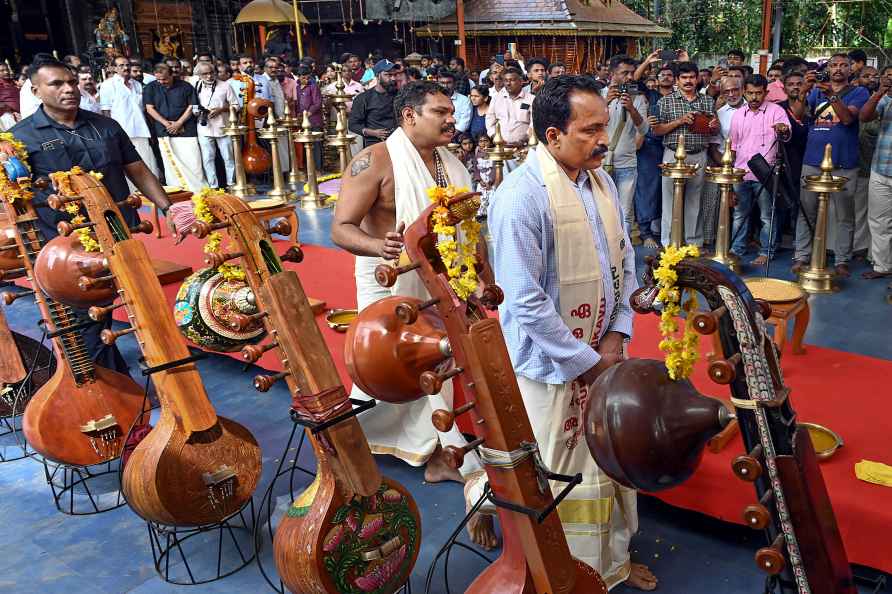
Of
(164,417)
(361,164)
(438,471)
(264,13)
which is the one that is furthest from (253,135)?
(264,13)

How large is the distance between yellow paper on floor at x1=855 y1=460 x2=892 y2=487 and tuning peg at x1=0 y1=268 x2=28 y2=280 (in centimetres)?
324

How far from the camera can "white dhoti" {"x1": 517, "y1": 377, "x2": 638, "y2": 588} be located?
2.29 m

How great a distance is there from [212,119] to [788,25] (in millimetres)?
15243

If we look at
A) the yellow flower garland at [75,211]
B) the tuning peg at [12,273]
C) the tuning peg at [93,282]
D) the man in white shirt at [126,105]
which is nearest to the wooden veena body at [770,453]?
the tuning peg at [93,282]

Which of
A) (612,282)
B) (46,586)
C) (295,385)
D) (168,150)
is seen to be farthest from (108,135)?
(168,150)

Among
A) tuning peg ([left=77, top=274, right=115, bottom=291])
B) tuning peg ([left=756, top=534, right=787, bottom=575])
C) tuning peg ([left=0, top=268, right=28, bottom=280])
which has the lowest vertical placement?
tuning peg ([left=756, top=534, right=787, bottom=575])

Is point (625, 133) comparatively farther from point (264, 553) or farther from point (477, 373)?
point (477, 373)

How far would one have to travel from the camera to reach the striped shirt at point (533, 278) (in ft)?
7.05

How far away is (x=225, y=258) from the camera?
6.45 feet

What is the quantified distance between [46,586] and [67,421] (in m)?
0.61

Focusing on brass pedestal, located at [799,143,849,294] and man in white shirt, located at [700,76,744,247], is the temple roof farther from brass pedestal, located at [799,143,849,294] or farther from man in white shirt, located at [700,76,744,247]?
brass pedestal, located at [799,143,849,294]

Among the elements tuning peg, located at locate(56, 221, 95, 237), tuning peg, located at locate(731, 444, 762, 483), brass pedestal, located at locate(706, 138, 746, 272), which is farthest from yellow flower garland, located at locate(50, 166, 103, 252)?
brass pedestal, located at locate(706, 138, 746, 272)

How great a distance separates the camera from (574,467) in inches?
92.4

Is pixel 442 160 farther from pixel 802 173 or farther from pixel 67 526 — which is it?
pixel 802 173
